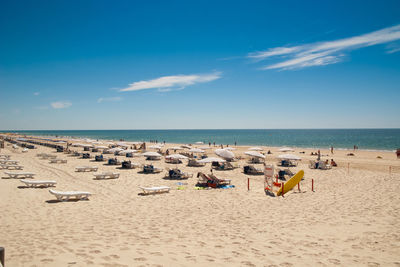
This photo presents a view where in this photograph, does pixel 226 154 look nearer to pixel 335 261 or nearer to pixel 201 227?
pixel 201 227

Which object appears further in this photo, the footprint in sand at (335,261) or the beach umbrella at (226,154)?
the beach umbrella at (226,154)

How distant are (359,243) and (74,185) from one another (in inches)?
494

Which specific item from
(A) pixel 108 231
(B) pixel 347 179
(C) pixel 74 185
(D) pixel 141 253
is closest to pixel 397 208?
(B) pixel 347 179

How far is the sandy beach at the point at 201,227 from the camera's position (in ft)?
16.9

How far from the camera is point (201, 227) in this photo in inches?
282

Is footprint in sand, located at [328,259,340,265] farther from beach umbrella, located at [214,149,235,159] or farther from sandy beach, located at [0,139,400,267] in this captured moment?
beach umbrella, located at [214,149,235,159]

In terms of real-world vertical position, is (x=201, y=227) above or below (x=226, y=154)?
below

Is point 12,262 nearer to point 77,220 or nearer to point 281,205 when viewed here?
point 77,220

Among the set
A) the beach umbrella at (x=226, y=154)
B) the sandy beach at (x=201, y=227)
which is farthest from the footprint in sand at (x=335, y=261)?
the beach umbrella at (x=226, y=154)

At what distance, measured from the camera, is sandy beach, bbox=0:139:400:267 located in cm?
516

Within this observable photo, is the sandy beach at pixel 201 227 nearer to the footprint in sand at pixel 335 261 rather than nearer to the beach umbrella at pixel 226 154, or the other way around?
the footprint in sand at pixel 335 261

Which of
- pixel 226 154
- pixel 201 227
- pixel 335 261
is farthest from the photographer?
pixel 226 154

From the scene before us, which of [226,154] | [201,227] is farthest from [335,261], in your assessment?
[226,154]

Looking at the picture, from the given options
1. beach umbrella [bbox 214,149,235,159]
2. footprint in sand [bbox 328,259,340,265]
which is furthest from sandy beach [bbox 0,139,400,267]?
beach umbrella [bbox 214,149,235,159]
